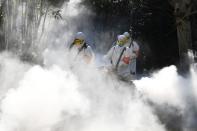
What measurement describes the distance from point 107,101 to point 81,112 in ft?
2.52

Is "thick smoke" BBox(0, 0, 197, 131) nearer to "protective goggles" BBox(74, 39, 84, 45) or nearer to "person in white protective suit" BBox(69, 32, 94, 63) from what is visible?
"person in white protective suit" BBox(69, 32, 94, 63)

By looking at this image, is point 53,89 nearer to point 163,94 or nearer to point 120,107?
point 120,107

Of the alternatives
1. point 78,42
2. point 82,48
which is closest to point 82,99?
point 82,48

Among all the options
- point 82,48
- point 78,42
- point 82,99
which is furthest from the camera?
point 78,42

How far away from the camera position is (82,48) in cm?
1123

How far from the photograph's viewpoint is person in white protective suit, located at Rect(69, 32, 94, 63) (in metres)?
11.0

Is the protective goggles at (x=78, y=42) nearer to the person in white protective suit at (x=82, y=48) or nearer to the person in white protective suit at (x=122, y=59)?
the person in white protective suit at (x=82, y=48)

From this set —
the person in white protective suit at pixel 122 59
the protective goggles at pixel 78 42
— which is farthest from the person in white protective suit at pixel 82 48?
the person in white protective suit at pixel 122 59

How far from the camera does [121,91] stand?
Answer: 926 centimetres

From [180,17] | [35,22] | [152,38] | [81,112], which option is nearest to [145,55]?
[152,38]

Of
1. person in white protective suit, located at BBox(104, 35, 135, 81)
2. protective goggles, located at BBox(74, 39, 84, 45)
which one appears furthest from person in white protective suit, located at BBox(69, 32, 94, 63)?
person in white protective suit, located at BBox(104, 35, 135, 81)

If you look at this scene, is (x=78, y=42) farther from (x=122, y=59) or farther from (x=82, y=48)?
(x=122, y=59)

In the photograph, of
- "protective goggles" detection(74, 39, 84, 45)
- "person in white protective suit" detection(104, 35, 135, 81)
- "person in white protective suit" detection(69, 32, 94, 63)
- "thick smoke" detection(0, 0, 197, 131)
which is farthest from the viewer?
"protective goggles" detection(74, 39, 84, 45)

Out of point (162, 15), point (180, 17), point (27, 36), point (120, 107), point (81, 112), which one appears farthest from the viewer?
point (27, 36)
